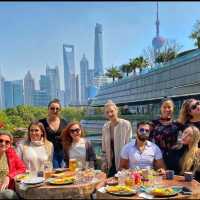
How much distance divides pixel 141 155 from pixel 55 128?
183cm

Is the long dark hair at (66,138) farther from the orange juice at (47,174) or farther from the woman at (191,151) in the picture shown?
the woman at (191,151)

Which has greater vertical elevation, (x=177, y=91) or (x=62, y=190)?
(x=177, y=91)

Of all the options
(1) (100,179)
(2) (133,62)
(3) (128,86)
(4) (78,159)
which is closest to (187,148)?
(1) (100,179)

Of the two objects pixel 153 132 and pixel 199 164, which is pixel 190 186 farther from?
pixel 153 132

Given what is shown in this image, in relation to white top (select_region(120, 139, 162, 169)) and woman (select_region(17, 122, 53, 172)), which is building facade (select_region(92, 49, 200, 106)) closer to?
white top (select_region(120, 139, 162, 169))

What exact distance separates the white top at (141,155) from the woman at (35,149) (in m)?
1.22

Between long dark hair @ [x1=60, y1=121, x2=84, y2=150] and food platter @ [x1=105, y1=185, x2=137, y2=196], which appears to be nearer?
food platter @ [x1=105, y1=185, x2=137, y2=196]

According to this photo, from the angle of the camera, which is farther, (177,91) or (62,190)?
(177,91)

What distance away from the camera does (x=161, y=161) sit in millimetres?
4883

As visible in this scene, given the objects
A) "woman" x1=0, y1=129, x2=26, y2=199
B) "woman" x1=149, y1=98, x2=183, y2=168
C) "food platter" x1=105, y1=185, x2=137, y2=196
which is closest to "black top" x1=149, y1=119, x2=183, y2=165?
"woman" x1=149, y1=98, x2=183, y2=168

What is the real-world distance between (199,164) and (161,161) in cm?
57

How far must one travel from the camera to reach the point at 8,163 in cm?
478

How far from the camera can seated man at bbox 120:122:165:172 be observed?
4.77 metres

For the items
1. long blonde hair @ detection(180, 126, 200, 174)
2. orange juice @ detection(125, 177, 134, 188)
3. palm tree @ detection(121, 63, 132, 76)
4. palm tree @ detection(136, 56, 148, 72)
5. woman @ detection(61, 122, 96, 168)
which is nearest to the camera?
orange juice @ detection(125, 177, 134, 188)
